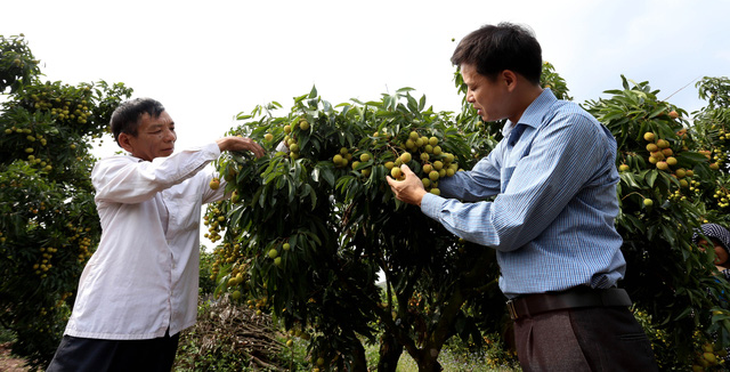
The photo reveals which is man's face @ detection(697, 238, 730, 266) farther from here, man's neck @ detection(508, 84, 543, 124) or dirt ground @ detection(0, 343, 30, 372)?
dirt ground @ detection(0, 343, 30, 372)

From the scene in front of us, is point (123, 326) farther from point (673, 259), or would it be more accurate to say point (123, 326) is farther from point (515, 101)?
point (673, 259)

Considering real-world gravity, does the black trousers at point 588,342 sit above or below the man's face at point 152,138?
below

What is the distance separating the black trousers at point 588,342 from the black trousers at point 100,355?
1.46m

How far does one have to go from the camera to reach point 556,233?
125 cm

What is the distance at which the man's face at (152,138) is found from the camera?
201cm

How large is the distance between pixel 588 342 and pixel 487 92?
783mm

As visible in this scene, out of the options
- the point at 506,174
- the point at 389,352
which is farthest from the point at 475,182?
the point at 389,352

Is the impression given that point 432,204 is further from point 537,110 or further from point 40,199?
point 40,199

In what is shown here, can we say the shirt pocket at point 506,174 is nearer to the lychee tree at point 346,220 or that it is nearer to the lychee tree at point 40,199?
the lychee tree at point 346,220

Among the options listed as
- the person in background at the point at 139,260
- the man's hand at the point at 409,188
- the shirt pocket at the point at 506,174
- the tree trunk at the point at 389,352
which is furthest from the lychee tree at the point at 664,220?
the person in background at the point at 139,260

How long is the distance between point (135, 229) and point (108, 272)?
190mm

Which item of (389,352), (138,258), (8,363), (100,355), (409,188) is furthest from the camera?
(8,363)

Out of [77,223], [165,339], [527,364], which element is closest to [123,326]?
[165,339]

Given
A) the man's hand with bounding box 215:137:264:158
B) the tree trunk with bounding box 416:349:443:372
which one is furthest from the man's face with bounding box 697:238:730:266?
the man's hand with bounding box 215:137:264:158
